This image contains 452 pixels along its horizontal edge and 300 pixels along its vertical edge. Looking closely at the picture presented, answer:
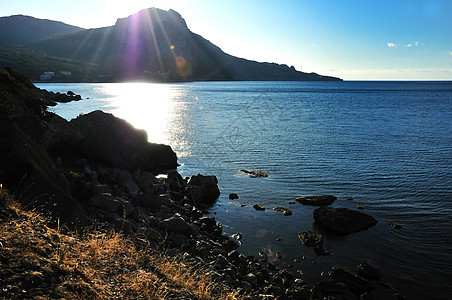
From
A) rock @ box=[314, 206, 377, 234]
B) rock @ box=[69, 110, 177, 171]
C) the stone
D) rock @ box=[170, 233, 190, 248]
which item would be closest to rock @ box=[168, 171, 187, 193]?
rock @ box=[69, 110, 177, 171]

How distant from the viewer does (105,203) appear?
16.1m

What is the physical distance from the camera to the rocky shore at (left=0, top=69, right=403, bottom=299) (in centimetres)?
1092

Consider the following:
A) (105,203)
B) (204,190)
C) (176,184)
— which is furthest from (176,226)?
(176,184)

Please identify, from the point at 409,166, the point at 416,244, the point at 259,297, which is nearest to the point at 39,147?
the point at 259,297

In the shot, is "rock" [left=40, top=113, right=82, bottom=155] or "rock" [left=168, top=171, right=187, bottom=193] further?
"rock" [left=168, top=171, right=187, bottom=193]

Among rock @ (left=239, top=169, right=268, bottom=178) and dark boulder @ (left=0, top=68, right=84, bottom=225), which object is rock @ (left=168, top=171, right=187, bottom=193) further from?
dark boulder @ (left=0, top=68, right=84, bottom=225)

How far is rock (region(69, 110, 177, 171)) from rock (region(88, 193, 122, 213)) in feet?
30.3

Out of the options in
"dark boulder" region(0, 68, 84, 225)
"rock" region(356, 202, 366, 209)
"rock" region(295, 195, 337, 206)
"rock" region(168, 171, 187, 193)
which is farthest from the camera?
"rock" region(168, 171, 187, 193)

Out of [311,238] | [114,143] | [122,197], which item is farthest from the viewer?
[114,143]

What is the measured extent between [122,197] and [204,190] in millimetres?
7299

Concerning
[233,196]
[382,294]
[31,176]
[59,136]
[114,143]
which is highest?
[59,136]

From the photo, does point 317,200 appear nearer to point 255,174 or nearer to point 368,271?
point 255,174

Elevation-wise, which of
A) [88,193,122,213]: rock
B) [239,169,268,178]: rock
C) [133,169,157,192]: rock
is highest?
[88,193,122,213]: rock

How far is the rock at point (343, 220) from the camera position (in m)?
19.3
